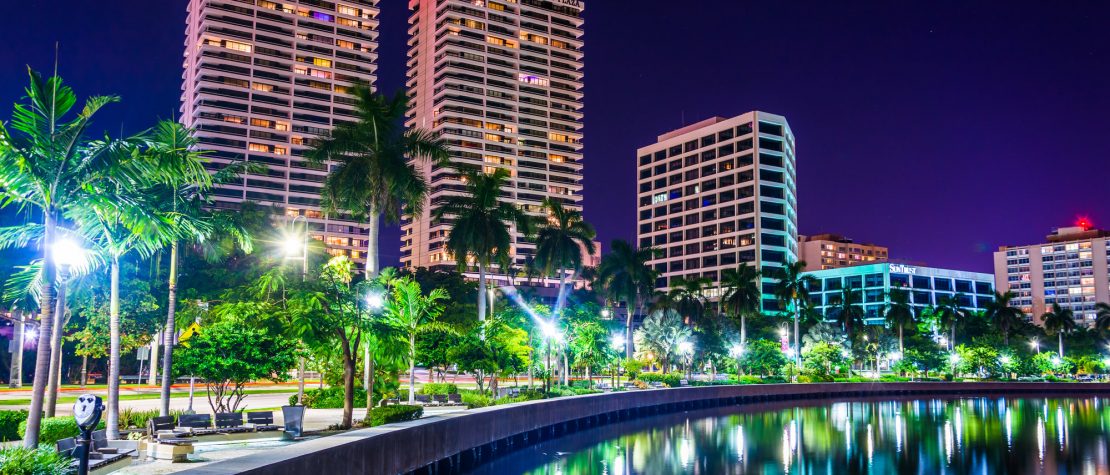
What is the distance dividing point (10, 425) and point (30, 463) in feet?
38.9

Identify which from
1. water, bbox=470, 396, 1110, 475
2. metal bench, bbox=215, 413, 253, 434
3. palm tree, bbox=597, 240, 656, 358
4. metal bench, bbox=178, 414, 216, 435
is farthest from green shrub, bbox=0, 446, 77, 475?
palm tree, bbox=597, 240, 656, 358

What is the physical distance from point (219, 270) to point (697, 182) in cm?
12804

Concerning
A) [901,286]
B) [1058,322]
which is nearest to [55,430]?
[1058,322]

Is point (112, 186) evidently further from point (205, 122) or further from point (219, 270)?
point (205, 122)

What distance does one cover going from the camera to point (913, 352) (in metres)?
109

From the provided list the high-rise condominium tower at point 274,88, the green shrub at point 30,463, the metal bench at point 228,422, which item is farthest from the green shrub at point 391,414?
the high-rise condominium tower at point 274,88

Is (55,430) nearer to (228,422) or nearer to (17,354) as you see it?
(228,422)

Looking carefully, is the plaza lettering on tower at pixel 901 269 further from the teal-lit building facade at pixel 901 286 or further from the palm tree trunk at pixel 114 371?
the palm tree trunk at pixel 114 371

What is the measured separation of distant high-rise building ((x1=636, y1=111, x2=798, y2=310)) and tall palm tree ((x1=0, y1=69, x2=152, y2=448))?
150292mm

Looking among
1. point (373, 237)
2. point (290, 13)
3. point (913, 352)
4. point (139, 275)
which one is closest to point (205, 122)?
point (290, 13)

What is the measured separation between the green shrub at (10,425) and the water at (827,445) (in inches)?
501

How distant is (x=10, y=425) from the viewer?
2377cm

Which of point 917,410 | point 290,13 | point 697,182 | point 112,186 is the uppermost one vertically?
point 290,13

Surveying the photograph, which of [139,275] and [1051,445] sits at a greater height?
[139,275]
